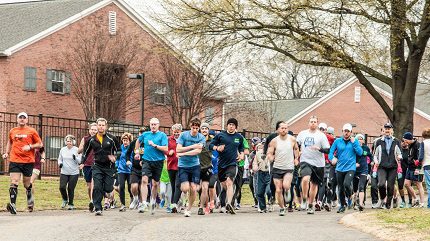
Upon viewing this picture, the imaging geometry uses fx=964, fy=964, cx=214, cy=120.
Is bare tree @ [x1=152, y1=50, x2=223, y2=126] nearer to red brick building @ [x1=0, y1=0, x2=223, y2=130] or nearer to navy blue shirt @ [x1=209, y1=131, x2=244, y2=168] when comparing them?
red brick building @ [x1=0, y1=0, x2=223, y2=130]

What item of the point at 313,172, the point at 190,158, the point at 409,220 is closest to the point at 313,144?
the point at 313,172

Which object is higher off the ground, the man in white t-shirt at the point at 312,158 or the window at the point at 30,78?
the window at the point at 30,78

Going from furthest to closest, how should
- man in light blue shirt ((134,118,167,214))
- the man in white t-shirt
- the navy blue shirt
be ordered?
the man in white t-shirt → the navy blue shirt → man in light blue shirt ((134,118,167,214))

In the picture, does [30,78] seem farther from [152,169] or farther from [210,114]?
[152,169]

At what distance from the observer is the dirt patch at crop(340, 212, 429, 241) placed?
43.1 ft

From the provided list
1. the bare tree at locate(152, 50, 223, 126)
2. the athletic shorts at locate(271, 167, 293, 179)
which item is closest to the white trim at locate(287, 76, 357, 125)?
the bare tree at locate(152, 50, 223, 126)

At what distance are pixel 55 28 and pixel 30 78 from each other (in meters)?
2.64

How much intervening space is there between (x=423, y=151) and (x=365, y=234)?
7686 mm

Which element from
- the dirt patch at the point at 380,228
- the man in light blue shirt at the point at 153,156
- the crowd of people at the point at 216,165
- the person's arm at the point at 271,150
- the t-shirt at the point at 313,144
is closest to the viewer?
the dirt patch at the point at 380,228

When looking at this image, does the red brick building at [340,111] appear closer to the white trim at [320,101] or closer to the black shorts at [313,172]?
the white trim at [320,101]

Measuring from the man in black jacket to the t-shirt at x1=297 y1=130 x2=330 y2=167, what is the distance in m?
4.13

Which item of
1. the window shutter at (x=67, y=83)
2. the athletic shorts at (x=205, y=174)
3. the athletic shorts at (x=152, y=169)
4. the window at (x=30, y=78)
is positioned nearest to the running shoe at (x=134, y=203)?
the athletic shorts at (x=152, y=169)

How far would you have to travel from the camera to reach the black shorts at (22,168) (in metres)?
19.2

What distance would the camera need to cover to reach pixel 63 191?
2186cm
